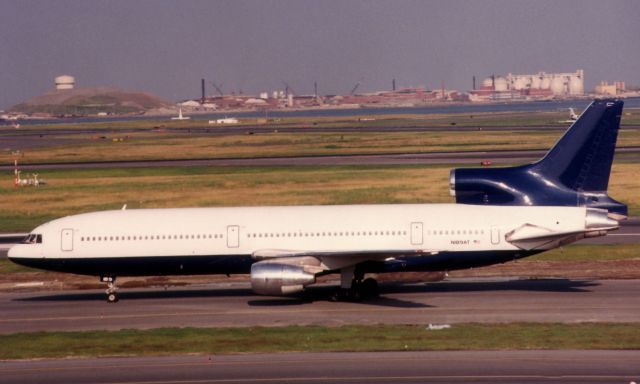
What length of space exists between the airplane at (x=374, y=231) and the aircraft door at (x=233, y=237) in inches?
1.6

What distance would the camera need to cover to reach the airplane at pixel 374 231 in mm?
37938

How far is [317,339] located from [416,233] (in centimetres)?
908

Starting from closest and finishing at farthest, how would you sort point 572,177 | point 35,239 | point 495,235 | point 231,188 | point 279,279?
1. point 279,279
2. point 495,235
3. point 572,177
4. point 35,239
5. point 231,188

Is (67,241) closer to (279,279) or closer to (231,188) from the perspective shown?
(279,279)

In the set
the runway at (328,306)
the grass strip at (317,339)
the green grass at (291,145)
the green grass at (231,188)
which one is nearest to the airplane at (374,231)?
the runway at (328,306)

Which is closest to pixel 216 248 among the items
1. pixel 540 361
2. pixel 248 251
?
pixel 248 251

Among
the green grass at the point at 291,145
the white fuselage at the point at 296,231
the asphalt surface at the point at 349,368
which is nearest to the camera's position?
the asphalt surface at the point at 349,368

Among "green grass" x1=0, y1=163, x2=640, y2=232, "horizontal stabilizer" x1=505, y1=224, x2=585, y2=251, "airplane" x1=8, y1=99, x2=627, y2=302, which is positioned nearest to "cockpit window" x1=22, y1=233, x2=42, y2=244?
"airplane" x1=8, y1=99, x2=627, y2=302

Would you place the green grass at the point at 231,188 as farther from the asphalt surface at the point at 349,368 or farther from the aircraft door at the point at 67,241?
the asphalt surface at the point at 349,368

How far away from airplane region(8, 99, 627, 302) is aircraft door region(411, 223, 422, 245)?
41 mm

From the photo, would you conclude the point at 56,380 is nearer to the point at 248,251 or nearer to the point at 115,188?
the point at 248,251

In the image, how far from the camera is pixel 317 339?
3080 cm

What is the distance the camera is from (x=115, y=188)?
77.6 m

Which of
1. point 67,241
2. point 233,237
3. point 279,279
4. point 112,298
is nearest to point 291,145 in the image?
point 67,241
